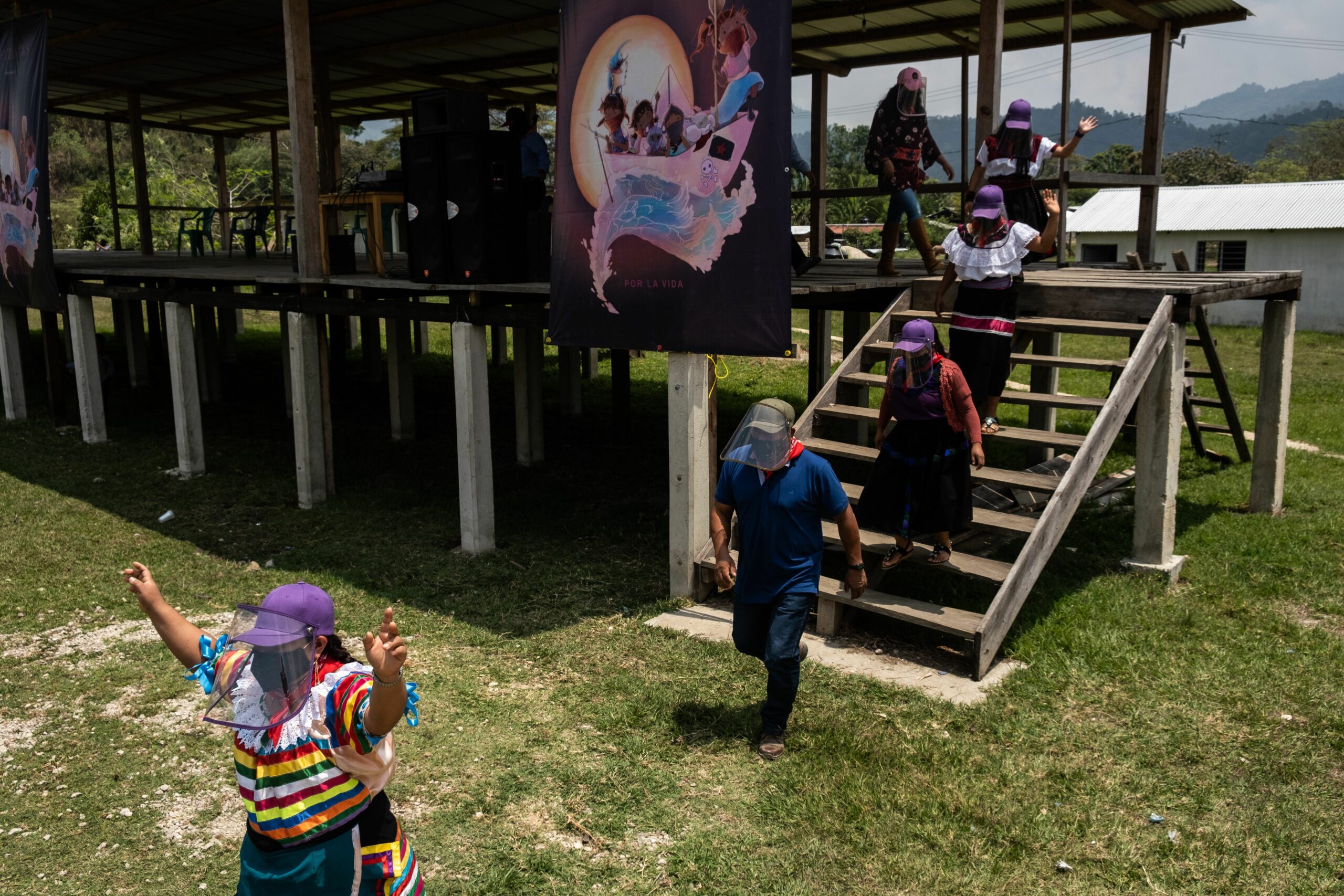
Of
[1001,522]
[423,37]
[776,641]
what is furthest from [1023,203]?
[423,37]

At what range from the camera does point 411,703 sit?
10.0 ft

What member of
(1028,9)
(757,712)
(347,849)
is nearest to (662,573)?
(757,712)

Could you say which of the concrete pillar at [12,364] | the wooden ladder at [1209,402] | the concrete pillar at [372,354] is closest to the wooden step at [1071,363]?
the wooden ladder at [1209,402]

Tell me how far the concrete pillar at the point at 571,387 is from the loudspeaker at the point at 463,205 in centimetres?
553

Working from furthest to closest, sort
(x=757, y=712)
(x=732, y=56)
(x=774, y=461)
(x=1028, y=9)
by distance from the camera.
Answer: (x=1028, y=9)
(x=732, y=56)
(x=757, y=712)
(x=774, y=461)

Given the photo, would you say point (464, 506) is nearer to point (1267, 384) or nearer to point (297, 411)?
point (297, 411)

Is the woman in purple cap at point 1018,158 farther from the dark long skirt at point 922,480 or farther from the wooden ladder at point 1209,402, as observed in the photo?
the wooden ladder at point 1209,402

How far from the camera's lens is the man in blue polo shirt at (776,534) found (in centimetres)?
513

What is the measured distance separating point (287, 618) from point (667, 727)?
10.7 ft

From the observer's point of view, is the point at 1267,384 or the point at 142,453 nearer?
the point at 1267,384

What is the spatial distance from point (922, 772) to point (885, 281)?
499 centimetres

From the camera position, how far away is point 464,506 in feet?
30.3

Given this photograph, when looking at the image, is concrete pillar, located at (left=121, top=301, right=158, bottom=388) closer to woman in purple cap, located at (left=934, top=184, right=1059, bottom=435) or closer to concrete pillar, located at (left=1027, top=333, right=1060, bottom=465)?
concrete pillar, located at (left=1027, top=333, right=1060, bottom=465)

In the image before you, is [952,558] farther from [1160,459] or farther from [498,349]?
[498,349]
